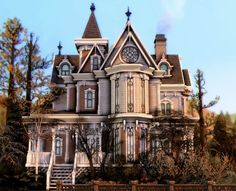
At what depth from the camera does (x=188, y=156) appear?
88.8 ft

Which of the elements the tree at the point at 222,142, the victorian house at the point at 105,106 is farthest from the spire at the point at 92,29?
the tree at the point at 222,142

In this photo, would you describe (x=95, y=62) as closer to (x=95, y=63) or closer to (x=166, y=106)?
(x=95, y=63)

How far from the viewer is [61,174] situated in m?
28.7

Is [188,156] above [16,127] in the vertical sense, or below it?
below

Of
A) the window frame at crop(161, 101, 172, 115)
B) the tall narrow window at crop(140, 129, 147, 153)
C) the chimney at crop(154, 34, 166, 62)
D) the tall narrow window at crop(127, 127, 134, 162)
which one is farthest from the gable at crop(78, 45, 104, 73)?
the tall narrow window at crop(140, 129, 147, 153)

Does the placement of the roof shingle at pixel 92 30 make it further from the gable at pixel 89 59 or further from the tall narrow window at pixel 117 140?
the tall narrow window at pixel 117 140

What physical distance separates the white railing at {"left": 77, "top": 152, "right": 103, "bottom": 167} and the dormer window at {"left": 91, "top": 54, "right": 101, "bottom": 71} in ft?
28.3

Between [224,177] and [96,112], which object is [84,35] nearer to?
[96,112]

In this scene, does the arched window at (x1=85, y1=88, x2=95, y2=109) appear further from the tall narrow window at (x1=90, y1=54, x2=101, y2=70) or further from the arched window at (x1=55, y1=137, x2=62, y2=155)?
the arched window at (x1=55, y1=137, x2=62, y2=155)

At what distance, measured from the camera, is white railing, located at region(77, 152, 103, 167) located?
95.5ft

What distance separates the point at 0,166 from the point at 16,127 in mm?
5319

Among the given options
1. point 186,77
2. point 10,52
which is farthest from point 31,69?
point 186,77

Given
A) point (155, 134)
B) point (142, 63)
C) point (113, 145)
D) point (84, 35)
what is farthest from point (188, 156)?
point (84, 35)

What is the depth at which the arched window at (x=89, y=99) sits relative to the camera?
34094mm
